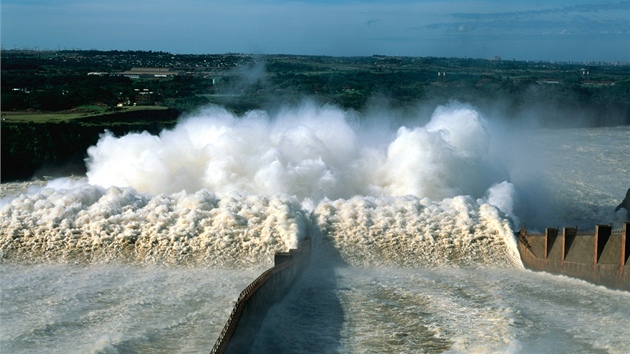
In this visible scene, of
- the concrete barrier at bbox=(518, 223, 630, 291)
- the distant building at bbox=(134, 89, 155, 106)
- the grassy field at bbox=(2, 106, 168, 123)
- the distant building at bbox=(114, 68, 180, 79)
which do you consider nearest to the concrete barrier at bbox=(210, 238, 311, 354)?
the concrete barrier at bbox=(518, 223, 630, 291)

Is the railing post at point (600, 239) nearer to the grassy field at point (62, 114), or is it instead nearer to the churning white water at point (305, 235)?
the churning white water at point (305, 235)

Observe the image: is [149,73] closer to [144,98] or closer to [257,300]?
[144,98]

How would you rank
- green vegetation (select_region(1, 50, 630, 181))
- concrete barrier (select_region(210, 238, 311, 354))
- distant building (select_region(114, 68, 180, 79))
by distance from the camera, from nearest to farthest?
concrete barrier (select_region(210, 238, 311, 354))
green vegetation (select_region(1, 50, 630, 181))
distant building (select_region(114, 68, 180, 79))

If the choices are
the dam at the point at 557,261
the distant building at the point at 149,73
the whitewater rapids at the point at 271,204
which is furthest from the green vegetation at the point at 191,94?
the dam at the point at 557,261

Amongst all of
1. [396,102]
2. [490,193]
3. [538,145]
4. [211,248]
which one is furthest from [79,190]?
[396,102]

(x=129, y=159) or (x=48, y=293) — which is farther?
(x=129, y=159)

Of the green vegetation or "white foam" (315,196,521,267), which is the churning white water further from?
the green vegetation

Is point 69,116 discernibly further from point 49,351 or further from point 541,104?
point 541,104

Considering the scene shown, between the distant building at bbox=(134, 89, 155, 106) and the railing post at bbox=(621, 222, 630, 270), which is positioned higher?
the distant building at bbox=(134, 89, 155, 106)
